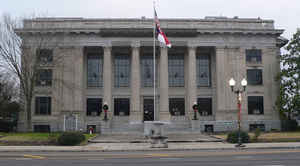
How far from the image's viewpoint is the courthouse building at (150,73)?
45.5 m

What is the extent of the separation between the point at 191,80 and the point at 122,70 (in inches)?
416

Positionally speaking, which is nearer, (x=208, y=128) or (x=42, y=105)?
(x=208, y=128)

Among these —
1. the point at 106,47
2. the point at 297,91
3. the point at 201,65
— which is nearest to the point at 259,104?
the point at 297,91

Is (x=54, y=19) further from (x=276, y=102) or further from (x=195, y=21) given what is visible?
(x=276, y=102)

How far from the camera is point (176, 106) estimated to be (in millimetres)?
48469

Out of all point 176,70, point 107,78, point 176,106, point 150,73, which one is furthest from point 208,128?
point 107,78

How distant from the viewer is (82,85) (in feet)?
154

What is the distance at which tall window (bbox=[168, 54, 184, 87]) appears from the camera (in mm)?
49125

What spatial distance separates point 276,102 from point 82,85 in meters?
27.4

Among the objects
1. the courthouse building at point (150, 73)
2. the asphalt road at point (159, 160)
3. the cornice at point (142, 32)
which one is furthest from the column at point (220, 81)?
the asphalt road at point (159, 160)

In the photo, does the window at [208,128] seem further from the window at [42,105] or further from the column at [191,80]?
the window at [42,105]

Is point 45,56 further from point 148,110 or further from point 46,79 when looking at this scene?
point 148,110

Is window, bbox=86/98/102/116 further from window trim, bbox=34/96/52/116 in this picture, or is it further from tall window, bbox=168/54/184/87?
tall window, bbox=168/54/184/87

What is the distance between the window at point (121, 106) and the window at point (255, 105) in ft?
58.0
